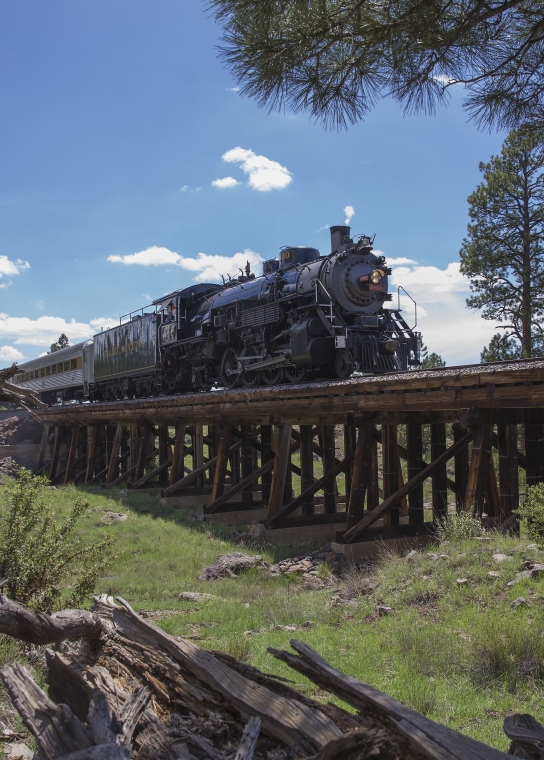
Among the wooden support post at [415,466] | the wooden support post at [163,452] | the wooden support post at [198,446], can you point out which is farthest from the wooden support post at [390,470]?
the wooden support post at [163,452]

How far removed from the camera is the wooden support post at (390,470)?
9711mm

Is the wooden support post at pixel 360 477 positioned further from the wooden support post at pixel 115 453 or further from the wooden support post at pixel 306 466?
the wooden support post at pixel 115 453

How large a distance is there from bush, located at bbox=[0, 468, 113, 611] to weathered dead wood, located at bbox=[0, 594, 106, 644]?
2064 millimetres

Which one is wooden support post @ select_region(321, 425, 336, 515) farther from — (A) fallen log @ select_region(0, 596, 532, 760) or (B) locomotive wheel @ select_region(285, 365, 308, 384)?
(A) fallen log @ select_region(0, 596, 532, 760)

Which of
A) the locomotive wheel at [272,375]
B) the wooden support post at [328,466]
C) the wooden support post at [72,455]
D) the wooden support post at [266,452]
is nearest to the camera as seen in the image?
the wooden support post at [328,466]

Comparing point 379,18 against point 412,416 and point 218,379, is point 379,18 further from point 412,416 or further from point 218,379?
point 218,379

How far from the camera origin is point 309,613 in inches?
243

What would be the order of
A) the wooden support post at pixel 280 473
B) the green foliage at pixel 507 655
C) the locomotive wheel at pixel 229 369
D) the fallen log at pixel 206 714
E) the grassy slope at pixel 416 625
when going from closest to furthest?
the fallen log at pixel 206 714 → the grassy slope at pixel 416 625 → the green foliage at pixel 507 655 → the wooden support post at pixel 280 473 → the locomotive wheel at pixel 229 369

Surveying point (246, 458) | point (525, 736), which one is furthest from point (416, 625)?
point (246, 458)

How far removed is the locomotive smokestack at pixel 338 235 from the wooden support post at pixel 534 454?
276 inches

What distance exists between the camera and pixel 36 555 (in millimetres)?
5879

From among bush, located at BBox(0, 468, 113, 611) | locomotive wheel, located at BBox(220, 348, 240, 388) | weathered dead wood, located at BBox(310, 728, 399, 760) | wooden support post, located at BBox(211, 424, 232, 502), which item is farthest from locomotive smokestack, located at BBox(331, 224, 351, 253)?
weathered dead wood, located at BBox(310, 728, 399, 760)

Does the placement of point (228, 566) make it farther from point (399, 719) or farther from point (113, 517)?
point (399, 719)

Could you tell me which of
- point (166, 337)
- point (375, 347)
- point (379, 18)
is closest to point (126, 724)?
point (379, 18)
